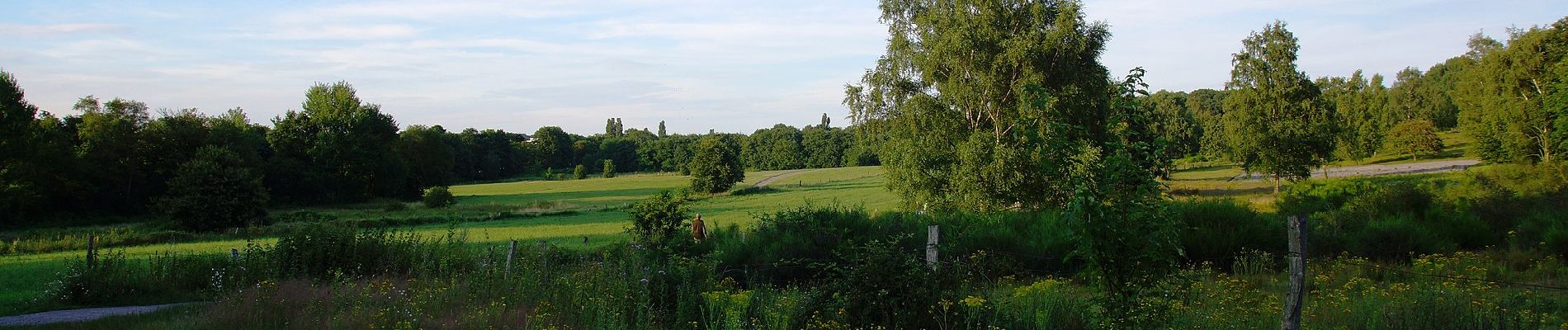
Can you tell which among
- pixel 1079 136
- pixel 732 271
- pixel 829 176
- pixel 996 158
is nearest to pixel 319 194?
pixel 829 176

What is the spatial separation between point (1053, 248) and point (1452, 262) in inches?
213

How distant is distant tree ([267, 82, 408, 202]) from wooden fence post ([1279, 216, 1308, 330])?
67.7m

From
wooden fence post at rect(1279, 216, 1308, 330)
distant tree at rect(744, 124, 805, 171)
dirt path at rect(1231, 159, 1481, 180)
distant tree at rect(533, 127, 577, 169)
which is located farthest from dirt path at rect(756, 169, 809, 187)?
wooden fence post at rect(1279, 216, 1308, 330)

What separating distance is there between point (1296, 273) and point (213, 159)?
140ft

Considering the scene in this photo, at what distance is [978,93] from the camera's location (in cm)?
2517

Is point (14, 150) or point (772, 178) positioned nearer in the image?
point (14, 150)

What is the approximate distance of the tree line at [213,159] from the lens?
37.5 m

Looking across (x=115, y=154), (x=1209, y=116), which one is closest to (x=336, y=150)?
(x=115, y=154)

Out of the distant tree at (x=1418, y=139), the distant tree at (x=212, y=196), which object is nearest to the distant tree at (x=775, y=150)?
the distant tree at (x=1418, y=139)

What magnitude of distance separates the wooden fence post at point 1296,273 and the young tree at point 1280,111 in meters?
35.3

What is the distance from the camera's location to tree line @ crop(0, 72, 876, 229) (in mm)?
37531

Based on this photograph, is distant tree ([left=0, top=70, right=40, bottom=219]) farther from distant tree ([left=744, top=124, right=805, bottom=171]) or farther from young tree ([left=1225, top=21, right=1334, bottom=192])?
distant tree ([left=744, top=124, right=805, bottom=171])

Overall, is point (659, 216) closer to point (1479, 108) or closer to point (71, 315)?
point (71, 315)

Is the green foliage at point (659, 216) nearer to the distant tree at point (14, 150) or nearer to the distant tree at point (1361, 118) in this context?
the distant tree at point (14, 150)
